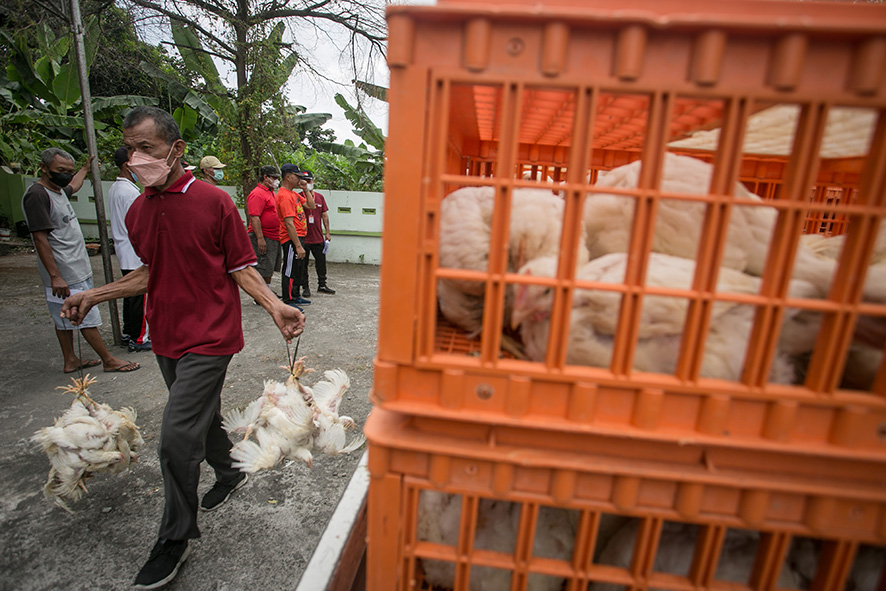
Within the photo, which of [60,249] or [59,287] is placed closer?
[59,287]

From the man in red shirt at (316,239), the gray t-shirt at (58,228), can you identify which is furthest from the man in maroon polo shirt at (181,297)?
the man in red shirt at (316,239)

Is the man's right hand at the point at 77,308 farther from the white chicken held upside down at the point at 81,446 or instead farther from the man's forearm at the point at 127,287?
the white chicken held upside down at the point at 81,446

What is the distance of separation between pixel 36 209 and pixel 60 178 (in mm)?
339

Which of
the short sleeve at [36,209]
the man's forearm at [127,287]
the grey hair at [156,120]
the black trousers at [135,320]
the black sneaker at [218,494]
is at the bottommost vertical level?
the black sneaker at [218,494]

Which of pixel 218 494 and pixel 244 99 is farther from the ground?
pixel 244 99

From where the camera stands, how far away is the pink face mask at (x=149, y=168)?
6.26 ft

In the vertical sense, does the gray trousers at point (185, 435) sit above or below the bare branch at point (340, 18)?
below

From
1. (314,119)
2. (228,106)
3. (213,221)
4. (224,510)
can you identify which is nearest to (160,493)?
(224,510)

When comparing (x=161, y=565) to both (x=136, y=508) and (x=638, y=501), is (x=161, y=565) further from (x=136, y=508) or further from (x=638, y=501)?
(x=638, y=501)

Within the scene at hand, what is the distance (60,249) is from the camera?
3.79m

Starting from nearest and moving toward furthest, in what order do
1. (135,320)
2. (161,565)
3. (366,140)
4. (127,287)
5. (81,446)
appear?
1. (161,565)
2. (81,446)
3. (127,287)
4. (135,320)
5. (366,140)

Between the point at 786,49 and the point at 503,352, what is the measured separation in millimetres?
855

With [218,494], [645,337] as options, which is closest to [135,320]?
[218,494]

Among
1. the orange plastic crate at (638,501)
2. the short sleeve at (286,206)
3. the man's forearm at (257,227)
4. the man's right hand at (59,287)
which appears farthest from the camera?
the short sleeve at (286,206)
